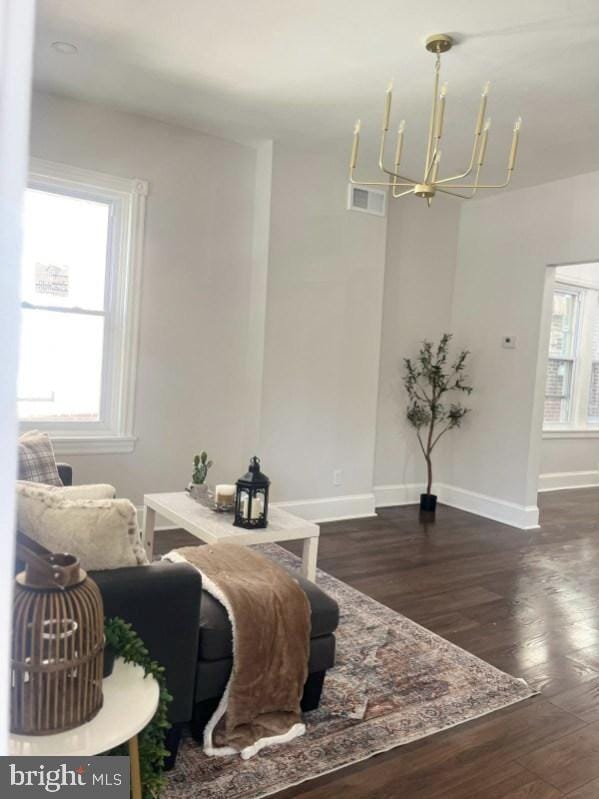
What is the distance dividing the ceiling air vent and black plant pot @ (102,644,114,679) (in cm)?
425

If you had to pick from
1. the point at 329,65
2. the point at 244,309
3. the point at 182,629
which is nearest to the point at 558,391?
the point at 244,309

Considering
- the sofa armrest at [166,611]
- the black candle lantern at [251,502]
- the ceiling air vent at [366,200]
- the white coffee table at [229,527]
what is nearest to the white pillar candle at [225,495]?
the white coffee table at [229,527]

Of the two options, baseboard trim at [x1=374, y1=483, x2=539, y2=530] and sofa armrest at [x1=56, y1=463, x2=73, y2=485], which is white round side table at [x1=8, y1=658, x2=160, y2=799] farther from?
baseboard trim at [x1=374, y1=483, x2=539, y2=530]

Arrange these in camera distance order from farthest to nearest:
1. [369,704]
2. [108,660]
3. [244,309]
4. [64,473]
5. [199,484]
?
[244,309]
[199,484]
[64,473]
[369,704]
[108,660]

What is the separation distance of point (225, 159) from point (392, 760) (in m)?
4.09

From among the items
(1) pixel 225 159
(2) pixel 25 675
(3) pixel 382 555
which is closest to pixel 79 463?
(3) pixel 382 555

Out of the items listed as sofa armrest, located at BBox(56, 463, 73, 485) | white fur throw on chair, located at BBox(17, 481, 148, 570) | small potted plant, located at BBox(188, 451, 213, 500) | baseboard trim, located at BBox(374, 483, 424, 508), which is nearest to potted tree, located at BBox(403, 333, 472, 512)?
baseboard trim, located at BBox(374, 483, 424, 508)

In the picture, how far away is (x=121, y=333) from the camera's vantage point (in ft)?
14.2

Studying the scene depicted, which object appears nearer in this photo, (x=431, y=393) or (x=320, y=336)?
(x=320, y=336)

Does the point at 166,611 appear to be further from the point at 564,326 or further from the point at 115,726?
the point at 564,326

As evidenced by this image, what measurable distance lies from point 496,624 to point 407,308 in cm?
327

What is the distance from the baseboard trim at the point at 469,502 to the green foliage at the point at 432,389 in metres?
0.30

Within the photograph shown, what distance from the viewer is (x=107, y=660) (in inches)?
56.6

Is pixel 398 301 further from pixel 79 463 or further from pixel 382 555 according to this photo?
pixel 79 463
